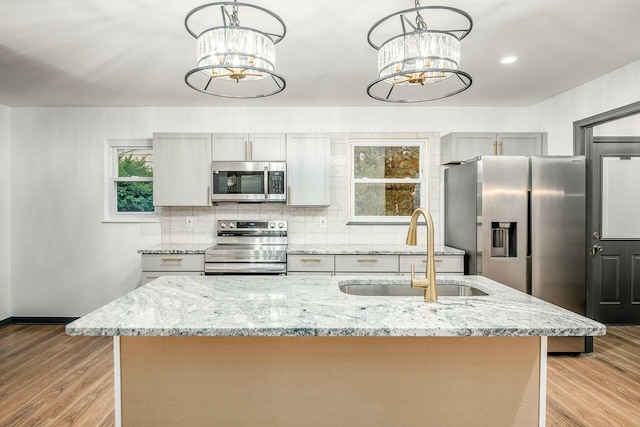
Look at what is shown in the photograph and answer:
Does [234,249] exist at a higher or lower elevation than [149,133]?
lower

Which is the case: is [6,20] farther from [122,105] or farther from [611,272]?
[611,272]

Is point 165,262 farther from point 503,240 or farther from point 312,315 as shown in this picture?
point 503,240

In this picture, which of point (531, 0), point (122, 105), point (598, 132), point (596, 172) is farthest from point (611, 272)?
point (122, 105)

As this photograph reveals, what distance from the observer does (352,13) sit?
226cm

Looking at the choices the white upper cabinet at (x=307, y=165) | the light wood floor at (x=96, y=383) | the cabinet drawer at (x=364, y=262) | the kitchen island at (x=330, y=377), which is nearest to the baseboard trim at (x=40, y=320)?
the light wood floor at (x=96, y=383)

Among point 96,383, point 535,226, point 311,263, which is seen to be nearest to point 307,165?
point 311,263

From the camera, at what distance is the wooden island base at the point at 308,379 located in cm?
145

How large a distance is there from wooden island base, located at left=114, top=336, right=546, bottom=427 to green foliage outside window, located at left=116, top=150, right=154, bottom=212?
323cm

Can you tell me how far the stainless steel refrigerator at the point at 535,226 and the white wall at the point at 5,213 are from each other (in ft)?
16.2

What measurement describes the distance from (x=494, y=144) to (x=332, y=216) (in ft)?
6.03

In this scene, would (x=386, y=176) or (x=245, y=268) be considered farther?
(x=386, y=176)

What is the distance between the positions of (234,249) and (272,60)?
2413 mm

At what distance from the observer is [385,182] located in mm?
4348

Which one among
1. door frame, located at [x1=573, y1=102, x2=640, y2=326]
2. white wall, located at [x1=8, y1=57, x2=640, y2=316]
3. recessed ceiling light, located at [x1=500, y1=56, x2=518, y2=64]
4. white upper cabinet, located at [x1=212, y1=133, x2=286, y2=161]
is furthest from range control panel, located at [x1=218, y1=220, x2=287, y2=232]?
door frame, located at [x1=573, y1=102, x2=640, y2=326]
